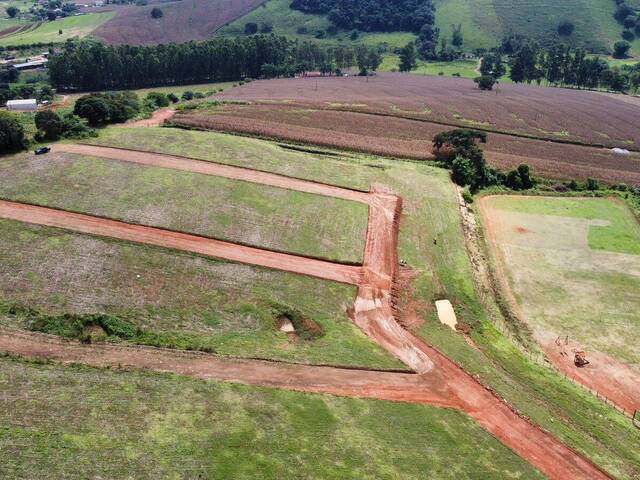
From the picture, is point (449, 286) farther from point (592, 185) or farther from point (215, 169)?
point (592, 185)

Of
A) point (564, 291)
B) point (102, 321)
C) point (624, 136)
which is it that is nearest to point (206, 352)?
point (102, 321)

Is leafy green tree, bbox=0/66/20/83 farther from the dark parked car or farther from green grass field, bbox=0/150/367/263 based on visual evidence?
green grass field, bbox=0/150/367/263

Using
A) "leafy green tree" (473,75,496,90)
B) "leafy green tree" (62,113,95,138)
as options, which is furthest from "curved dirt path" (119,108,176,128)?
"leafy green tree" (473,75,496,90)

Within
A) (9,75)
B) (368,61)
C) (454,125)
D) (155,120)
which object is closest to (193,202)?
(155,120)

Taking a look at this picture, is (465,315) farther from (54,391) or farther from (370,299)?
(54,391)

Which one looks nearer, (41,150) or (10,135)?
(10,135)

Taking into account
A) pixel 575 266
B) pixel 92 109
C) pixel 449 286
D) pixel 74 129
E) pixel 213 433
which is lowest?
pixel 449 286
